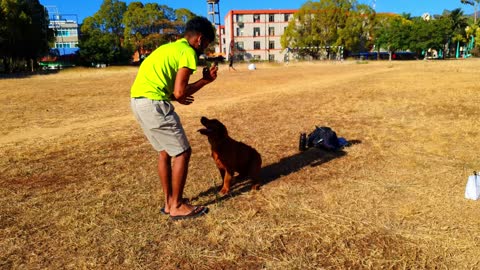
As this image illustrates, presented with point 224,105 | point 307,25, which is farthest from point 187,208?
point 307,25

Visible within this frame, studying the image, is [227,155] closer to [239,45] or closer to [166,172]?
[166,172]

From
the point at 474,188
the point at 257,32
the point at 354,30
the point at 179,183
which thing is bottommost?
the point at 474,188

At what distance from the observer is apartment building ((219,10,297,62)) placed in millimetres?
81125

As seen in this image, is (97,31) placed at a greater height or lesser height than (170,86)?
greater

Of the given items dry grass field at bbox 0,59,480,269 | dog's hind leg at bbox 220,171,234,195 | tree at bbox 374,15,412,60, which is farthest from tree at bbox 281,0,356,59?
dog's hind leg at bbox 220,171,234,195

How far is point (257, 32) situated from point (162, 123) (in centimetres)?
8260

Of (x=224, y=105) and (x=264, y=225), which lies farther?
(x=224, y=105)

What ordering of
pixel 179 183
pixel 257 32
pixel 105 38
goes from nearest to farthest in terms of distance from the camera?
pixel 179 183, pixel 105 38, pixel 257 32

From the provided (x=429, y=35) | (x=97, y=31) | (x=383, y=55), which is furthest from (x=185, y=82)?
(x=383, y=55)

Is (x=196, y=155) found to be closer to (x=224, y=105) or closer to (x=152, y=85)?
(x=152, y=85)

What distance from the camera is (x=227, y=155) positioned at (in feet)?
12.9

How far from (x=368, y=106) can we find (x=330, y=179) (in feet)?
20.4

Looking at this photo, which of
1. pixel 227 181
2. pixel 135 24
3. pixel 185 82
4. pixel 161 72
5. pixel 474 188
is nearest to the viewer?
pixel 185 82

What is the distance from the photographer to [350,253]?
296 cm
